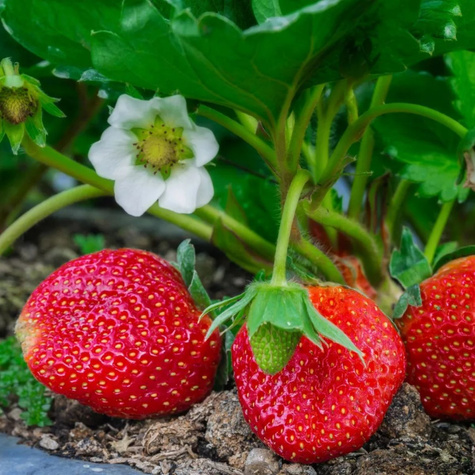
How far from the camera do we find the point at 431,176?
3.92ft

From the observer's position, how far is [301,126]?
3.03ft

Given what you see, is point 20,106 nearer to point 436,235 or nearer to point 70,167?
point 70,167

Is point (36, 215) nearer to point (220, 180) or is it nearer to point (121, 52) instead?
point (121, 52)

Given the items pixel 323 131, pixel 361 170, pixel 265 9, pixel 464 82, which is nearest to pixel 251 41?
pixel 265 9

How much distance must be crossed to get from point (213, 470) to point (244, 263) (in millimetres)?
385

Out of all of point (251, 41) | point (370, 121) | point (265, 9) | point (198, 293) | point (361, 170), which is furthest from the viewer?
point (361, 170)

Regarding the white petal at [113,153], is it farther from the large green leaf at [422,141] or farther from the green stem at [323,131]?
the large green leaf at [422,141]

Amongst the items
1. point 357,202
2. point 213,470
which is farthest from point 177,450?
point 357,202

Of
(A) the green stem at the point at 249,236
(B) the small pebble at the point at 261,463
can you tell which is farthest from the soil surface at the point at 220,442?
(A) the green stem at the point at 249,236

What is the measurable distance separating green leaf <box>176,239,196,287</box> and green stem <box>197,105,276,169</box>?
0.60ft

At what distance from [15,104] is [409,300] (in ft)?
1.77

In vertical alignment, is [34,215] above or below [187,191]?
below

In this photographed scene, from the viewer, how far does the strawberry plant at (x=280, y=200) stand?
800 mm

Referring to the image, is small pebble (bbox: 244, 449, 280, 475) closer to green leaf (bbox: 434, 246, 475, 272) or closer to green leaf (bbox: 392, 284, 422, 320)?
green leaf (bbox: 392, 284, 422, 320)
